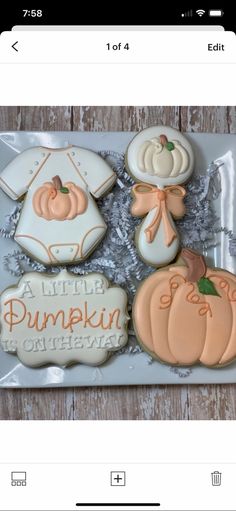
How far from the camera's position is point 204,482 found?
0.84 meters

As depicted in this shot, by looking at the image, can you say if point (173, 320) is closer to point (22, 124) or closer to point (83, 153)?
point (83, 153)

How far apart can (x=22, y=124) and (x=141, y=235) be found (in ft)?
0.99

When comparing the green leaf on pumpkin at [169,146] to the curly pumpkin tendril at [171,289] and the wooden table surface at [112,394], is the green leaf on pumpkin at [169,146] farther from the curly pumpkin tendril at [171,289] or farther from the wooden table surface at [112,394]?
the curly pumpkin tendril at [171,289]

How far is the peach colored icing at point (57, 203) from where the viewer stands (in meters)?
0.95

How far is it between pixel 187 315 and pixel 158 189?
0.22 metres

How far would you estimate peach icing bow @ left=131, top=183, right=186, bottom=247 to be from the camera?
0.95 metres

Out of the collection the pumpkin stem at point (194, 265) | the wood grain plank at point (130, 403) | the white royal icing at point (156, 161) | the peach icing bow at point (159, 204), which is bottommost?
the wood grain plank at point (130, 403)

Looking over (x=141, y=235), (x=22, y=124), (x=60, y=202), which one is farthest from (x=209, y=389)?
(x=22, y=124)

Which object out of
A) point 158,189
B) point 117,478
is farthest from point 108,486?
point 158,189

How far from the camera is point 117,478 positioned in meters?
0.84

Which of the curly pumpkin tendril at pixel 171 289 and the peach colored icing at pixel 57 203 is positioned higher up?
the peach colored icing at pixel 57 203
